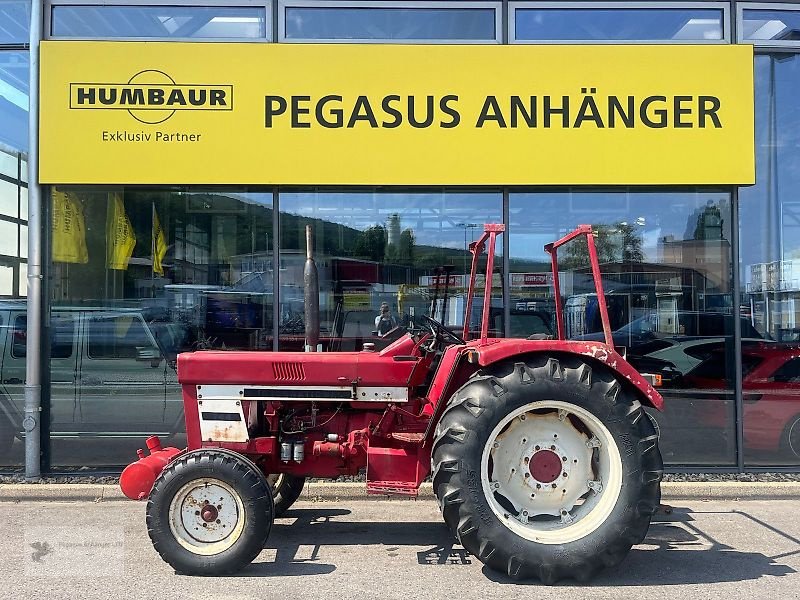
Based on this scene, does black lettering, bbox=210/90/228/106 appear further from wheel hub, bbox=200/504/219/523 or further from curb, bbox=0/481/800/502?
wheel hub, bbox=200/504/219/523

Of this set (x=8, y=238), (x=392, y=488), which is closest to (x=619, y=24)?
(x=392, y=488)

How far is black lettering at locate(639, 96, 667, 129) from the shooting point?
686 cm

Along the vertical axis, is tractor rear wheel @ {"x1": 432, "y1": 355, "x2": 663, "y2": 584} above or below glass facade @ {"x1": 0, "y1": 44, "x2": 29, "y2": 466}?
below

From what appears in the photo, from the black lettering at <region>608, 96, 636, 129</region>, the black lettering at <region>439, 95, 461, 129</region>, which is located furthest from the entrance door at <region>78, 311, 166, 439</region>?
the black lettering at <region>608, 96, 636, 129</region>

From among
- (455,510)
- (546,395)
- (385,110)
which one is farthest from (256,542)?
(385,110)

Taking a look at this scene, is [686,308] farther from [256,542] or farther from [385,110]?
[256,542]

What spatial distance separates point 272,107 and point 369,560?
433 cm

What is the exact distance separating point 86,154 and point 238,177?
1.47 metres

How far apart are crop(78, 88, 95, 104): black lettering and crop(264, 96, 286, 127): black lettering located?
1658mm

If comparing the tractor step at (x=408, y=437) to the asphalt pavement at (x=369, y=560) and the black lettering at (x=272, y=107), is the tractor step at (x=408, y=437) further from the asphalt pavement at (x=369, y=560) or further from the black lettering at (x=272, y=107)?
the black lettering at (x=272, y=107)

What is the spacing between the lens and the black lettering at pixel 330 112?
686cm

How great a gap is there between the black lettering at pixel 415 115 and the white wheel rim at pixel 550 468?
344cm
